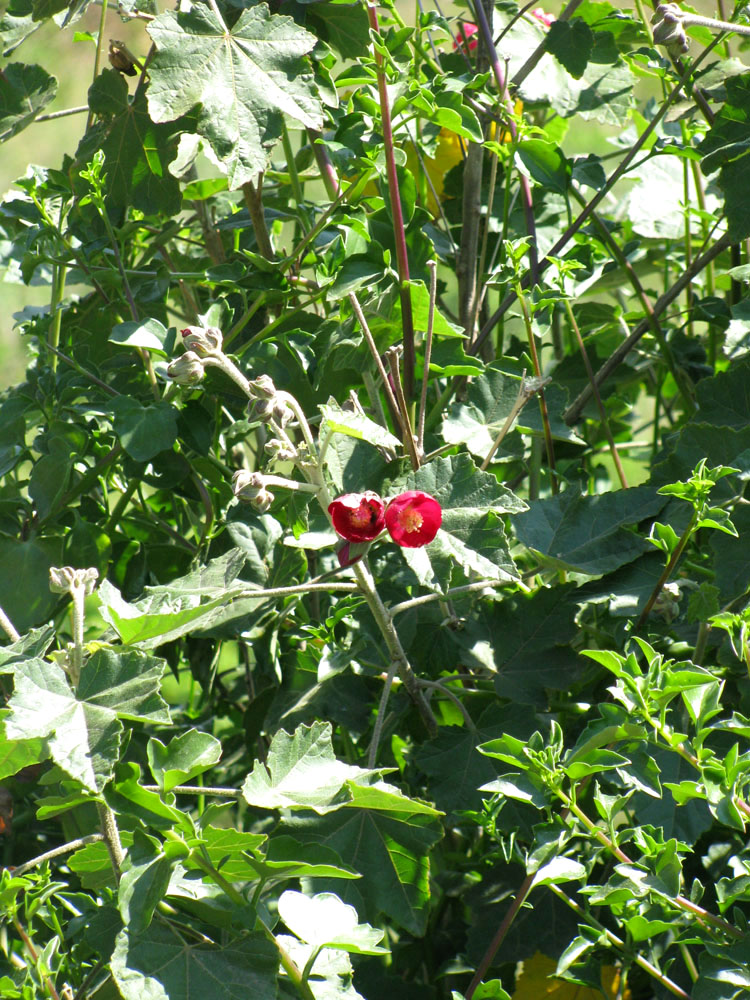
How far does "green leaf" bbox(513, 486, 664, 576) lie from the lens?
2.66ft

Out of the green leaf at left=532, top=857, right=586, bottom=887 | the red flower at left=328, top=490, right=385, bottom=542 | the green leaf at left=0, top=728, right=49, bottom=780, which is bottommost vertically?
the green leaf at left=532, top=857, right=586, bottom=887

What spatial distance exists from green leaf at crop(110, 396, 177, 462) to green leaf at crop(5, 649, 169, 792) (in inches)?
10.2

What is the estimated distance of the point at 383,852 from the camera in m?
0.75

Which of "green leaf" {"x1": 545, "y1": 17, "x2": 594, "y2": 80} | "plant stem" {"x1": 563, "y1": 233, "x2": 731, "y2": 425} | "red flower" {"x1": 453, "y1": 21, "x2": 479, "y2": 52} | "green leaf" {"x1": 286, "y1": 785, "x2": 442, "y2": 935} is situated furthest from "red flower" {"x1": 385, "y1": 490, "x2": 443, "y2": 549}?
"red flower" {"x1": 453, "y1": 21, "x2": 479, "y2": 52}

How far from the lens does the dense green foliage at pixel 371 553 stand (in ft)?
1.99

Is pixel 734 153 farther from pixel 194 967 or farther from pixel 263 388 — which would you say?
pixel 194 967

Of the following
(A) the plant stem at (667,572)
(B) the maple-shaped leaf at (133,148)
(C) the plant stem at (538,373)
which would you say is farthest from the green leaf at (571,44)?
(A) the plant stem at (667,572)

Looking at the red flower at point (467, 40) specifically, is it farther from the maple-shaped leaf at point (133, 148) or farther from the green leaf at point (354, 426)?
the green leaf at point (354, 426)

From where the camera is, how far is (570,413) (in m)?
1.01

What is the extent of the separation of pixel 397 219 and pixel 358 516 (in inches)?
11.2

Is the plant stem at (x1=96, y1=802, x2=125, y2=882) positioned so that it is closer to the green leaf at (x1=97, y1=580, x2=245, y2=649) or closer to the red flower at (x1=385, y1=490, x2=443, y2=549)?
the green leaf at (x1=97, y1=580, x2=245, y2=649)

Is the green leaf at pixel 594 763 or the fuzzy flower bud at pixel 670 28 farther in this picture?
the fuzzy flower bud at pixel 670 28

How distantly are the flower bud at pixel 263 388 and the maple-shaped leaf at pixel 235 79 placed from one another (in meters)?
0.19

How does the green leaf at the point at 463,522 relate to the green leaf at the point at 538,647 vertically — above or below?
above
